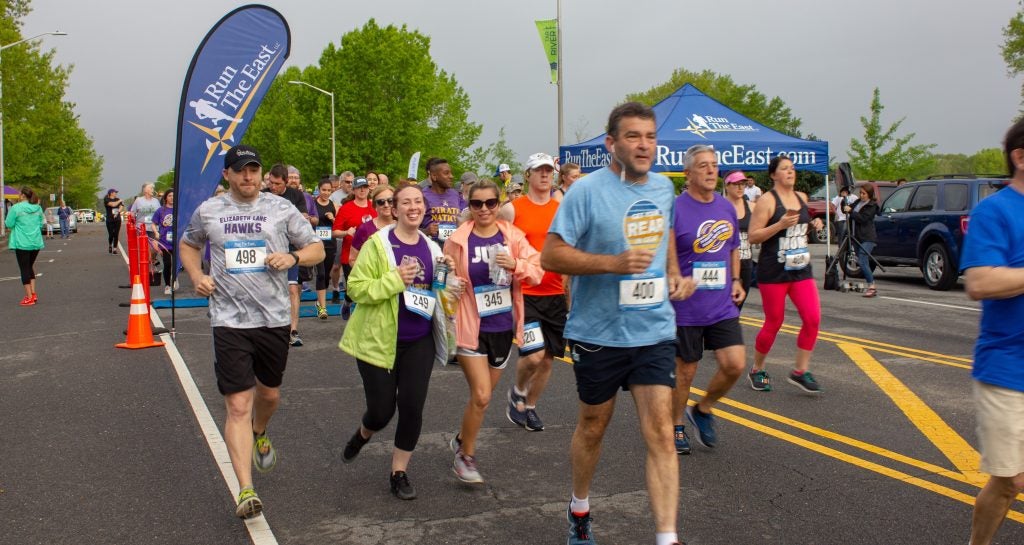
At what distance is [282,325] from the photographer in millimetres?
4672

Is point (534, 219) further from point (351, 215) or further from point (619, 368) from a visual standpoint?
point (351, 215)

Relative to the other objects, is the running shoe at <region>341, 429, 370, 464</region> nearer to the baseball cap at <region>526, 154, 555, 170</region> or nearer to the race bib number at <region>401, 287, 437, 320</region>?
the race bib number at <region>401, 287, 437, 320</region>

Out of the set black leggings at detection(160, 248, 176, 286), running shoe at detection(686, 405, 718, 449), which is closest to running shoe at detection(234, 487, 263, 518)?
running shoe at detection(686, 405, 718, 449)

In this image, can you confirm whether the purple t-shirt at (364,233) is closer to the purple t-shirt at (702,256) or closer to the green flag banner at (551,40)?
the purple t-shirt at (702,256)

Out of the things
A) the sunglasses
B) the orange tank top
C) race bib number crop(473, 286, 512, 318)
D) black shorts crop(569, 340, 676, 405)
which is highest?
the sunglasses

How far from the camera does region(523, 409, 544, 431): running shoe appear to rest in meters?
6.04

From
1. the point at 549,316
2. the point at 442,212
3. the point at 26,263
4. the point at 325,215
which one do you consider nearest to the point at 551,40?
the point at 325,215

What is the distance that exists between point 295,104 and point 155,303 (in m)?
42.1

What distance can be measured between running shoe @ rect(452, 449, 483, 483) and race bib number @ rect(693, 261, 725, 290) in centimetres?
175

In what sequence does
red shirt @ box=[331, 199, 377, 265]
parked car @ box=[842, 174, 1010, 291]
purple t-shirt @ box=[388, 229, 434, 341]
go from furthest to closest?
parked car @ box=[842, 174, 1010, 291]
red shirt @ box=[331, 199, 377, 265]
purple t-shirt @ box=[388, 229, 434, 341]

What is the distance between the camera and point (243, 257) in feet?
15.0

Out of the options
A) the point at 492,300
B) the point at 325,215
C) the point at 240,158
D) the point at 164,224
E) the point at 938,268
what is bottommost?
the point at 938,268

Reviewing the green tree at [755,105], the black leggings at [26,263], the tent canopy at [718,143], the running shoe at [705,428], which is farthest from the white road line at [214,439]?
the green tree at [755,105]

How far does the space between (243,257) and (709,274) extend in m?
2.73
